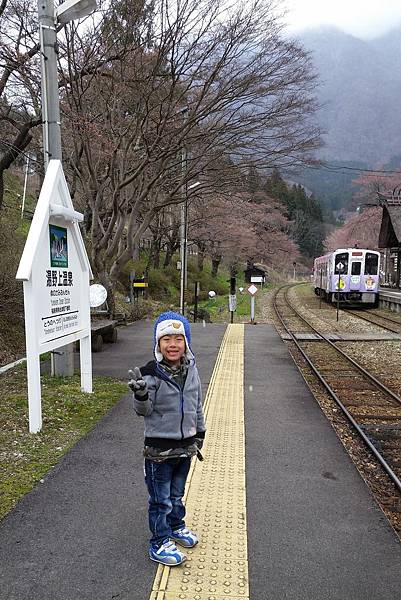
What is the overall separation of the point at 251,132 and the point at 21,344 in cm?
697

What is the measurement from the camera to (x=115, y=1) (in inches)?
374

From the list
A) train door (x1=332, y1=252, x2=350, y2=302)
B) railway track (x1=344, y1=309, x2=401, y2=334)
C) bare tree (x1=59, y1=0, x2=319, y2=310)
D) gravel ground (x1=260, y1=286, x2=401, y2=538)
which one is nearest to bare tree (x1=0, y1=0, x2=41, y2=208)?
bare tree (x1=59, y1=0, x2=319, y2=310)

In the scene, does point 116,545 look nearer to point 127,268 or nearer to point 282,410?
point 282,410

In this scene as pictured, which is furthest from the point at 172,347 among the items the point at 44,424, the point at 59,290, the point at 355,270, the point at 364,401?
the point at 355,270

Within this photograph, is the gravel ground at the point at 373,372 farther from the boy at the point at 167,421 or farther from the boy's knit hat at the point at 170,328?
the boy's knit hat at the point at 170,328

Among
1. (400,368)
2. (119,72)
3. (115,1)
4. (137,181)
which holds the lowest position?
(400,368)

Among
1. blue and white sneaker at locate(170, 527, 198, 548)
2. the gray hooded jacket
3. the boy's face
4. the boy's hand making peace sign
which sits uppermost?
the boy's face

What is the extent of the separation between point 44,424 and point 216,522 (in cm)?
270

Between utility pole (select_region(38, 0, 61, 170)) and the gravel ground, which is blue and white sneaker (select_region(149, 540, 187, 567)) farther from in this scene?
utility pole (select_region(38, 0, 61, 170))

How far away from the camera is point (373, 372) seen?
10789mm

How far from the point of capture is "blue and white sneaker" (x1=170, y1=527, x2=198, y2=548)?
10.4 ft

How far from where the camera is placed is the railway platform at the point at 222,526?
2.80 meters

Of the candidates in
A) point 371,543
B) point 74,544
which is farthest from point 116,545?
point 371,543

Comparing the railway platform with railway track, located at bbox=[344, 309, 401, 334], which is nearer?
the railway platform
